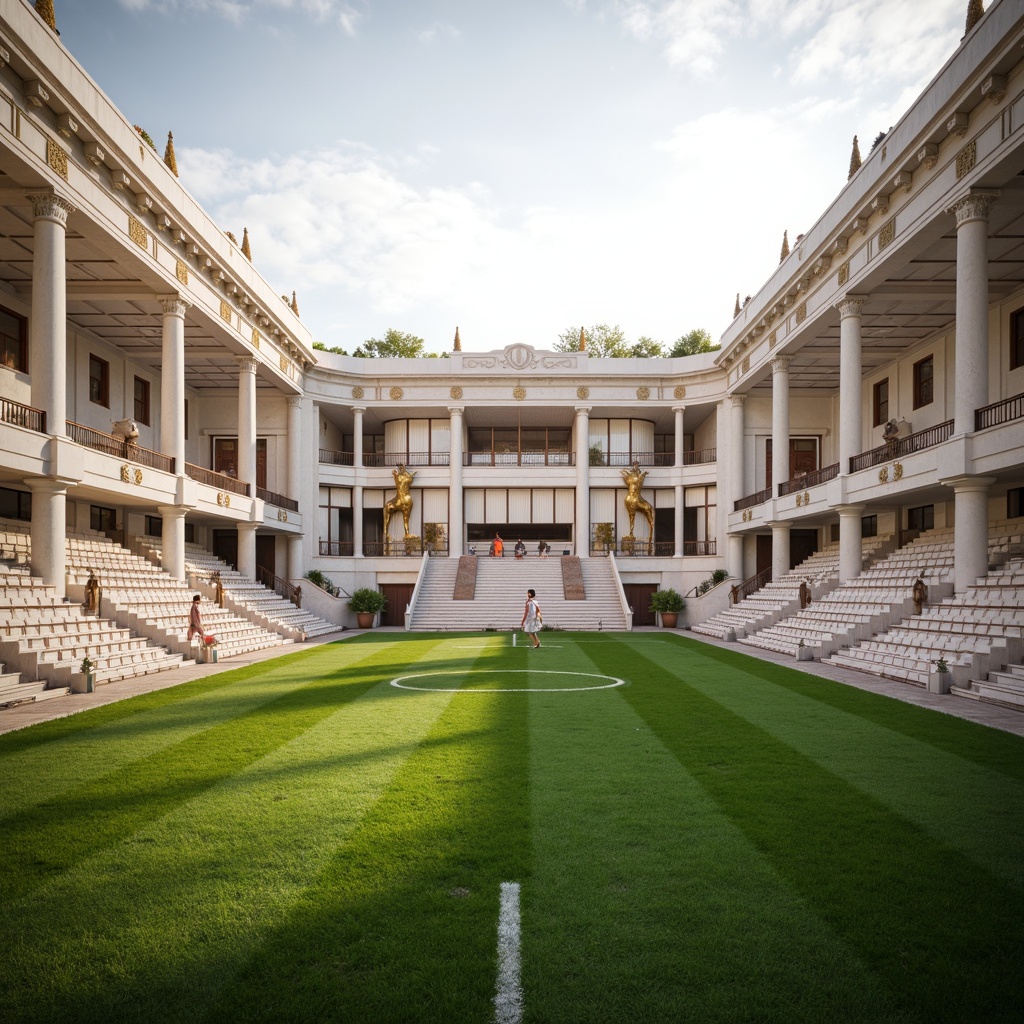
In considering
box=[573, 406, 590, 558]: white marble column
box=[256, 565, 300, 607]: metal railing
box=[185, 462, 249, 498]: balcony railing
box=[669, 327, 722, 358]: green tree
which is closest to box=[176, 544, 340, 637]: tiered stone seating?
box=[256, 565, 300, 607]: metal railing

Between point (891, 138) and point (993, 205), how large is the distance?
3668mm

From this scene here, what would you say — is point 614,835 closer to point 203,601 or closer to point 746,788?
point 746,788

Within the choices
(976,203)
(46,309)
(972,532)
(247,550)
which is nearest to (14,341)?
(46,309)

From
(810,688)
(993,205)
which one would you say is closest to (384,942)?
(810,688)

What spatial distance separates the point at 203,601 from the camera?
23.3 metres

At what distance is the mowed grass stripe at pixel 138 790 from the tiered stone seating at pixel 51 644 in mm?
3934

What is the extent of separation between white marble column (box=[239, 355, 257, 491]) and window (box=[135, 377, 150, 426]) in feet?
14.0

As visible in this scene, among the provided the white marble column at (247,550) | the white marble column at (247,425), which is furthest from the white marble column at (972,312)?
the white marble column at (247,550)

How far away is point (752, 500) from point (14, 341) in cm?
2956

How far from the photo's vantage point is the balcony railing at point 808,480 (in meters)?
26.2

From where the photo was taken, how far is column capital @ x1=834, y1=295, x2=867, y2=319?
2302 cm

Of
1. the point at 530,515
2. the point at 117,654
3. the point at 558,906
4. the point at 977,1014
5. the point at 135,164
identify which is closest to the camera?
the point at 977,1014

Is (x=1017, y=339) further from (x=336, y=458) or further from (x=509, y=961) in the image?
(x=336, y=458)

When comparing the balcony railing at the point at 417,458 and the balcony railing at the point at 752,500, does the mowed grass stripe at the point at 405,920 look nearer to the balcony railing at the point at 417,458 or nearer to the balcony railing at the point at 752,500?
the balcony railing at the point at 752,500
